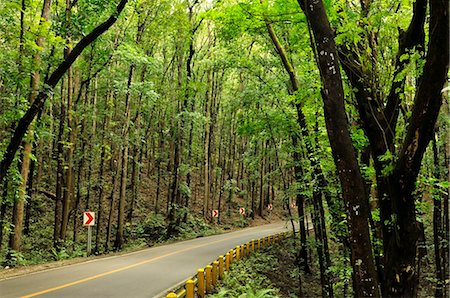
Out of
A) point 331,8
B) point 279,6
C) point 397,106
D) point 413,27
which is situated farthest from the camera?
point 279,6

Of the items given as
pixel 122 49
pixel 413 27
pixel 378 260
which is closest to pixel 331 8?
pixel 413 27

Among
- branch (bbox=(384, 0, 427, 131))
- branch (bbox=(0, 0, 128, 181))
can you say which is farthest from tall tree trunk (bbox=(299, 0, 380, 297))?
branch (bbox=(0, 0, 128, 181))

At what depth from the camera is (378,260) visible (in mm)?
8422

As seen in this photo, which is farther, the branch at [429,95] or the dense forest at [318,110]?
the dense forest at [318,110]

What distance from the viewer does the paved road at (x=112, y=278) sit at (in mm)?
9438

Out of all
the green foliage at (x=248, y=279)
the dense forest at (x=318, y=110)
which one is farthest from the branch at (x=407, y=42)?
the green foliage at (x=248, y=279)

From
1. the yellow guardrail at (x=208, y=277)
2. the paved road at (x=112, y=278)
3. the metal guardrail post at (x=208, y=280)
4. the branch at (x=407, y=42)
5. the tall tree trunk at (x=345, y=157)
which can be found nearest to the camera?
the tall tree trunk at (x=345, y=157)

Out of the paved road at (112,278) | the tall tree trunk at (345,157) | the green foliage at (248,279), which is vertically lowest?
the green foliage at (248,279)

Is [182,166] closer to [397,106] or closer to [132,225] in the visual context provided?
[132,225]

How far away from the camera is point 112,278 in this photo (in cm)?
1141

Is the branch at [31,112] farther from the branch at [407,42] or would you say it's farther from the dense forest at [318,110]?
the branch at [407,42]

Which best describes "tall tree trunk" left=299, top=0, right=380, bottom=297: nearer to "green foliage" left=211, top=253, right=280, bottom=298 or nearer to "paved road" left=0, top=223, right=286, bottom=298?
"green foliage" left=211, top=253, right=280, bottom=298

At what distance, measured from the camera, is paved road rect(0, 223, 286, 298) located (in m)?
9.44

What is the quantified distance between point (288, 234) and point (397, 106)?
2474 cm
